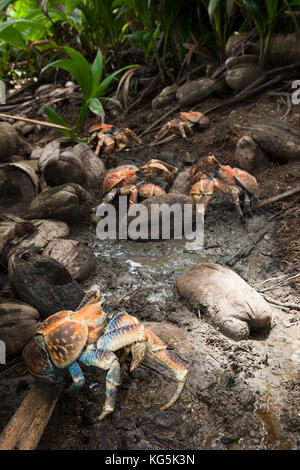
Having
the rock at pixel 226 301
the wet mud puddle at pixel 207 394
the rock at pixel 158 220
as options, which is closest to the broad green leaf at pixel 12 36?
the rock at pixel 158 220

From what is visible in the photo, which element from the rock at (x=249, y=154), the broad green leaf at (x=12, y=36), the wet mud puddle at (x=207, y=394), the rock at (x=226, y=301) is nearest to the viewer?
the wet mud puddle at (x=207, y=394)

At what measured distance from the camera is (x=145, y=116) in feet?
16.3

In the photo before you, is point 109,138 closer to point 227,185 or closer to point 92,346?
point 227,185

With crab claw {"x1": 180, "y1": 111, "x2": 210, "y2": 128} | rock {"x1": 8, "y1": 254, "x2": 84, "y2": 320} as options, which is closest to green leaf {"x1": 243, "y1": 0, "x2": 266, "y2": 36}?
crab claw {"x1": 180, "y1": 111, "x2": 210, "y2": 128}

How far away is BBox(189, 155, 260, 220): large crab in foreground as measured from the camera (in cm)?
316

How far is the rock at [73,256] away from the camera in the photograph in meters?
2.63

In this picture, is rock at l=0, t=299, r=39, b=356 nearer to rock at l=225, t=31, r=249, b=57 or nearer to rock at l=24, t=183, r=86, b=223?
rock at l=24, t=183, r=86, b=223

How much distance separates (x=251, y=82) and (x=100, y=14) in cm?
239

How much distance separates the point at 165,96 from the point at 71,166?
1.97 metres

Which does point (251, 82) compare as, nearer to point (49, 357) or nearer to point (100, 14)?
Answer: point (100, 14)

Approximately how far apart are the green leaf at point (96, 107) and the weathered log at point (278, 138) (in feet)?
5.20

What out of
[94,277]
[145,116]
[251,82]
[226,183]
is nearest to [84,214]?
[94,277]

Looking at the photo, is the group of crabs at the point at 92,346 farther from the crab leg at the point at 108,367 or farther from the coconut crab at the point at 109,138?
the coconut crab at the point at 109,138

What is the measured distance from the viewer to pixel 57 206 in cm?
317
